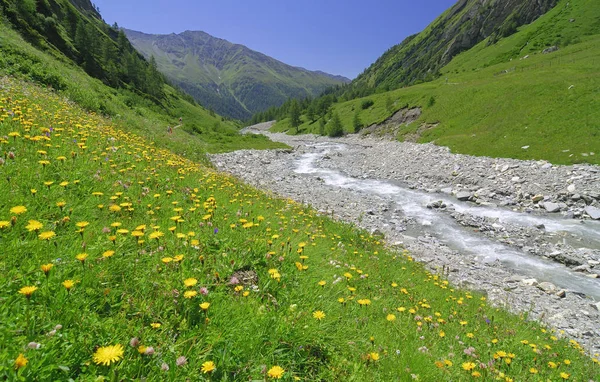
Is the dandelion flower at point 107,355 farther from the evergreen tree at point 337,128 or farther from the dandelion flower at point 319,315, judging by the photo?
the evergreen tree at point 337,128

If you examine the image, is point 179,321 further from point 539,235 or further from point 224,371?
point 539,235

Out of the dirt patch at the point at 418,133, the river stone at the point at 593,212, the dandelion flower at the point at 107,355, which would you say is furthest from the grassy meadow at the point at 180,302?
the dirt patch at the point at 418,133

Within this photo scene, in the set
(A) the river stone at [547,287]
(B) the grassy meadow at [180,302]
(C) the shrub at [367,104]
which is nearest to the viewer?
(B) the grassy meadow at [180,302]

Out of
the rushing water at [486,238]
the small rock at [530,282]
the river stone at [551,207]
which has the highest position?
the river stone at [551,207]

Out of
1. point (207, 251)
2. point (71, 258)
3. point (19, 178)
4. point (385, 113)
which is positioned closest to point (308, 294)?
point (207, 251)

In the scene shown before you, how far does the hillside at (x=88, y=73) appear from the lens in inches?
672

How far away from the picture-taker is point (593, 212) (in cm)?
1836

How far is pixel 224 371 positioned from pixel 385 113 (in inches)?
3171

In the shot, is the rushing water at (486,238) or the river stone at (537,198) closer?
the rushing water at (486,238)

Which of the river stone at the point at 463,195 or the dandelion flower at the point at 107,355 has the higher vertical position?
the river stone at the point at 463,195

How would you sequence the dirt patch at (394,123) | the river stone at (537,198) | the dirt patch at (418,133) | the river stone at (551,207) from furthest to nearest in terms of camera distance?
the dirt patch at (394,123) < the dirt patch at (418,133) < the river stone at (537,198) < the river stone at (551,207)

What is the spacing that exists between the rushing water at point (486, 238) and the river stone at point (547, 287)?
2.70 feet

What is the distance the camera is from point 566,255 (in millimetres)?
13727

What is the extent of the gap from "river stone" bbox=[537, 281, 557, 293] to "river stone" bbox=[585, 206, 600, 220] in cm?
1072
